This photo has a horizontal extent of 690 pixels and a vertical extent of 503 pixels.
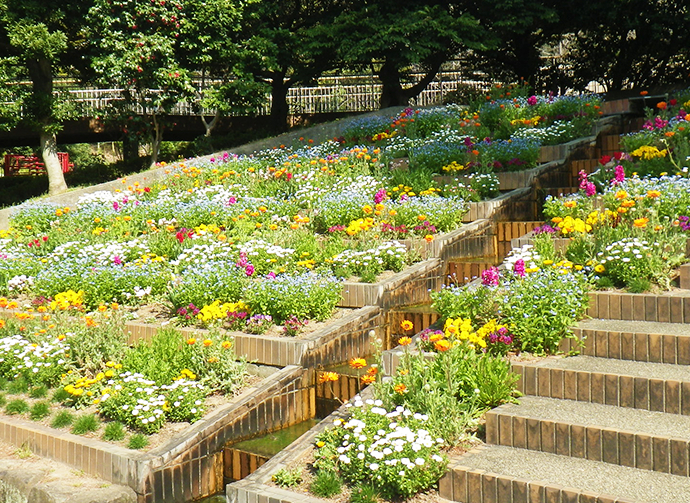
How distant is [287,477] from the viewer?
5.34 metres

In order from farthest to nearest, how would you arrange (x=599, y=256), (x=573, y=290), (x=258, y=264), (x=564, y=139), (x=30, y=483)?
(x=564, y=139) < (x=258, y=264) < (x=599, y=256) < (x=573, y=290) < (x=30, y=483)

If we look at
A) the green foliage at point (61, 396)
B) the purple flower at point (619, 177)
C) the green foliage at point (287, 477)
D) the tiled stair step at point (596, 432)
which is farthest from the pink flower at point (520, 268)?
the green foliage at point (61, 396)

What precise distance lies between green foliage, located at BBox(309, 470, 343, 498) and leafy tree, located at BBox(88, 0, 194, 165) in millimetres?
13144

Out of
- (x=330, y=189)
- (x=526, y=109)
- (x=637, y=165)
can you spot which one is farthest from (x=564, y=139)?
(x=330, y=189)

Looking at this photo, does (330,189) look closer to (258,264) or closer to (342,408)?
(258,264)

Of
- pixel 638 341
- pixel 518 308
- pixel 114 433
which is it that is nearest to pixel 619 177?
pixel 638 341

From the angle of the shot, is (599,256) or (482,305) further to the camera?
(599,256)

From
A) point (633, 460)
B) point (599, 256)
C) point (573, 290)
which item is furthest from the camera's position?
point (599, 256)

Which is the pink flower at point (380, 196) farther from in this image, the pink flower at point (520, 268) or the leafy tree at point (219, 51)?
the leafy tree at point (219, 51)

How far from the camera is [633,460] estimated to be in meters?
4.91

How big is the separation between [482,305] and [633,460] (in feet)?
6.45

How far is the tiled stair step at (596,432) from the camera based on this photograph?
15.9 feet

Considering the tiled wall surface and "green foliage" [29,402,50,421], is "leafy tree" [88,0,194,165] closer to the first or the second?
"green foliage" [29,402,50,421]

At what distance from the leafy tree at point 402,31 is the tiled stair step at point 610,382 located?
11.6m
